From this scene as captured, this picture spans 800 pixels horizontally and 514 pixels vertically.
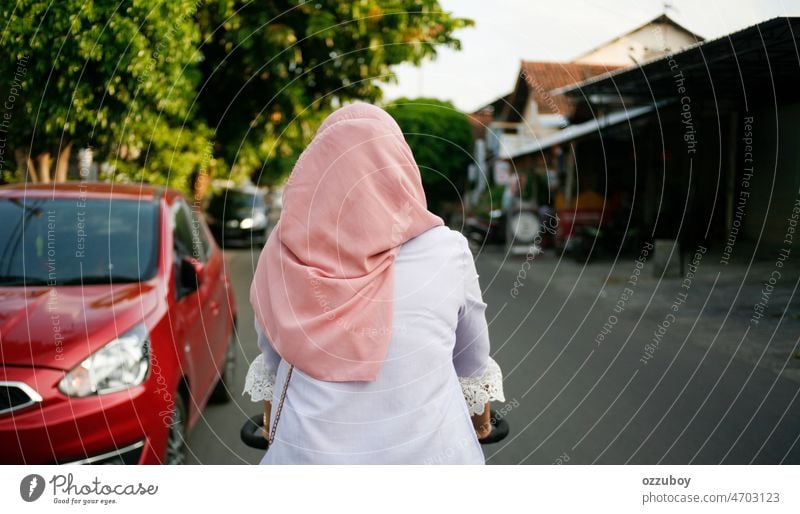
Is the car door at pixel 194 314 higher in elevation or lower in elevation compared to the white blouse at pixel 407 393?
lower

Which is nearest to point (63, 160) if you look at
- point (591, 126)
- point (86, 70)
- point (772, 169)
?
point (86, 70)

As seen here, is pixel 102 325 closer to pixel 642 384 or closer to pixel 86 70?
pixel 86 70

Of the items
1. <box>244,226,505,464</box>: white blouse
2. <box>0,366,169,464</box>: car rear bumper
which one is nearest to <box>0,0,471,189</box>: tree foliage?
<box>0,366,169,464</box>: car rear bumper

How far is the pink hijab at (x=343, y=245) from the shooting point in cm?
183

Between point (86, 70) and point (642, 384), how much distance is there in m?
4.54

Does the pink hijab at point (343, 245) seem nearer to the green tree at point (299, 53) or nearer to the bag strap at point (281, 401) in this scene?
the bag strap at point (281, 401)

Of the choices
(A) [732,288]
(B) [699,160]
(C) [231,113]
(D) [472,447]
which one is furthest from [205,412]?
(B) [699,160]

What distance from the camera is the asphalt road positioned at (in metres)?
4.41

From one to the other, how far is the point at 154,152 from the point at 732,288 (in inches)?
307

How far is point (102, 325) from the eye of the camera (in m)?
3.54

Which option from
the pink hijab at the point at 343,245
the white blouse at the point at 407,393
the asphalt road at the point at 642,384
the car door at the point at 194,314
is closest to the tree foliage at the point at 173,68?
the car door at the point at 194,314

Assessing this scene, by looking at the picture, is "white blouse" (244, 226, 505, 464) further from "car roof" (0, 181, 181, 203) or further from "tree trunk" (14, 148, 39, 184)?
"tree trunk" (14, 148, 39, 184)

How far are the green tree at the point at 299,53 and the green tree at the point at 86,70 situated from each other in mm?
505
